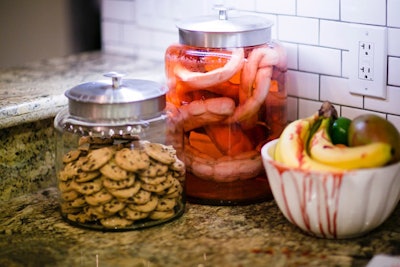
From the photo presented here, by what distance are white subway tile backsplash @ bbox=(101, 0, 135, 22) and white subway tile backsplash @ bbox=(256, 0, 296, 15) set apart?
50 cm

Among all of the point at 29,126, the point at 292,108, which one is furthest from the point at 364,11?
the point at 29,126

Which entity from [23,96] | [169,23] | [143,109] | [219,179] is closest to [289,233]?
[219,179]

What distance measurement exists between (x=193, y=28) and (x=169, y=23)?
53 cm

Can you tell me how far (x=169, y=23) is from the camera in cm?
203

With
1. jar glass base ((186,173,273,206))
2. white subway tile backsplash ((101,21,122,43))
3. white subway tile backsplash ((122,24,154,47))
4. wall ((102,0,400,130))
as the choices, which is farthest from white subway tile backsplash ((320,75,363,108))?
white subway tile backsplash ((101,21,122,43))

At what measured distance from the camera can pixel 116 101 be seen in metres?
1.35

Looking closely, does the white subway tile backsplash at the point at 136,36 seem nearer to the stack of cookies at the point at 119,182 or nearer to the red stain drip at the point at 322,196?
the stack of cookies at the point at 119,182

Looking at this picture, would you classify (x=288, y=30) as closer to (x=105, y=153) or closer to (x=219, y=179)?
(x=219, y=179)

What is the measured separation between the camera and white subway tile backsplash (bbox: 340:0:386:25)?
151 centimetres

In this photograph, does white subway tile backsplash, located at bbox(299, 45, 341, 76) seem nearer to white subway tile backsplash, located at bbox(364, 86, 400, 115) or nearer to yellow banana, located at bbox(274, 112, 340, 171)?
white subway tile backsplash, located at bbox(364, 86, 400, 115)

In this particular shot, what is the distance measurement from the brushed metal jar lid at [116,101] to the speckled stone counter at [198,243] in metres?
0.22

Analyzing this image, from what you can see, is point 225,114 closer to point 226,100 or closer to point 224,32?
point 226,100

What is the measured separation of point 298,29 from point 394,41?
0.24m

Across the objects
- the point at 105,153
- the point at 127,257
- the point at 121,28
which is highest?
the point at 121,28
